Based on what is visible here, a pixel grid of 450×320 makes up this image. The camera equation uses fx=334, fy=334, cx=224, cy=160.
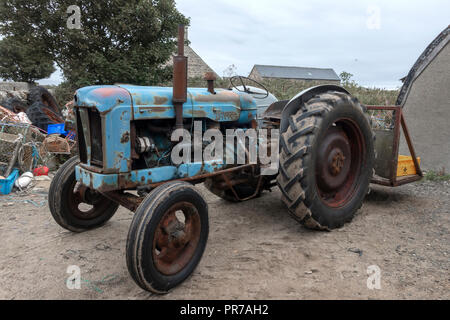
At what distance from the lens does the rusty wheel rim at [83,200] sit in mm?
3351

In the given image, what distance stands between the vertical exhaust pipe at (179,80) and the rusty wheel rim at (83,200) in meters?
1.23

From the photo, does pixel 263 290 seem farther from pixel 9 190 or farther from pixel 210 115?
pixel 9 190

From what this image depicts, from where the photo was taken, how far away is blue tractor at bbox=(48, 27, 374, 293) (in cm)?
252

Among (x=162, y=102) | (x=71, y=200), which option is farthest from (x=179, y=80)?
(x=71, y=200)

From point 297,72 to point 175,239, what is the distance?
46720 mm

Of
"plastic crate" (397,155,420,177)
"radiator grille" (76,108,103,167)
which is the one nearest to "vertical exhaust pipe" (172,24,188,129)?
"radiator grille" (76,108,103,167)

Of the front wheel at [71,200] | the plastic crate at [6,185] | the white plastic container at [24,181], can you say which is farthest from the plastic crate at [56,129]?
the front wheel at [71,200]

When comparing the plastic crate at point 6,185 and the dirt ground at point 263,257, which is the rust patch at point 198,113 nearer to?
the dirt ground at point 263,257

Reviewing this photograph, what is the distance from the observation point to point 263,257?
298cm

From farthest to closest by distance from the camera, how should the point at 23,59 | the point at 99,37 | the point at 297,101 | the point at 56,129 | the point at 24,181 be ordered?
the point at 23,59
the point at 99,37
the point at 56,129
the point at 24,181
the point at 297,101

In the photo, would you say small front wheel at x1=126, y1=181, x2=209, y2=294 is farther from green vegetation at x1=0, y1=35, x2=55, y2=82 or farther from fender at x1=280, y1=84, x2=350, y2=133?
green vegetation at x1=0, y1=35, x2=55, y2=82

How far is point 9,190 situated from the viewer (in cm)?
524

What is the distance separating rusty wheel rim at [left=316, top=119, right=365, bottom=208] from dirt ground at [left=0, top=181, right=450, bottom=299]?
Result: 0.38m

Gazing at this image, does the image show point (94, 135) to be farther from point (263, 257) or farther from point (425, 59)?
point (425, 59)
